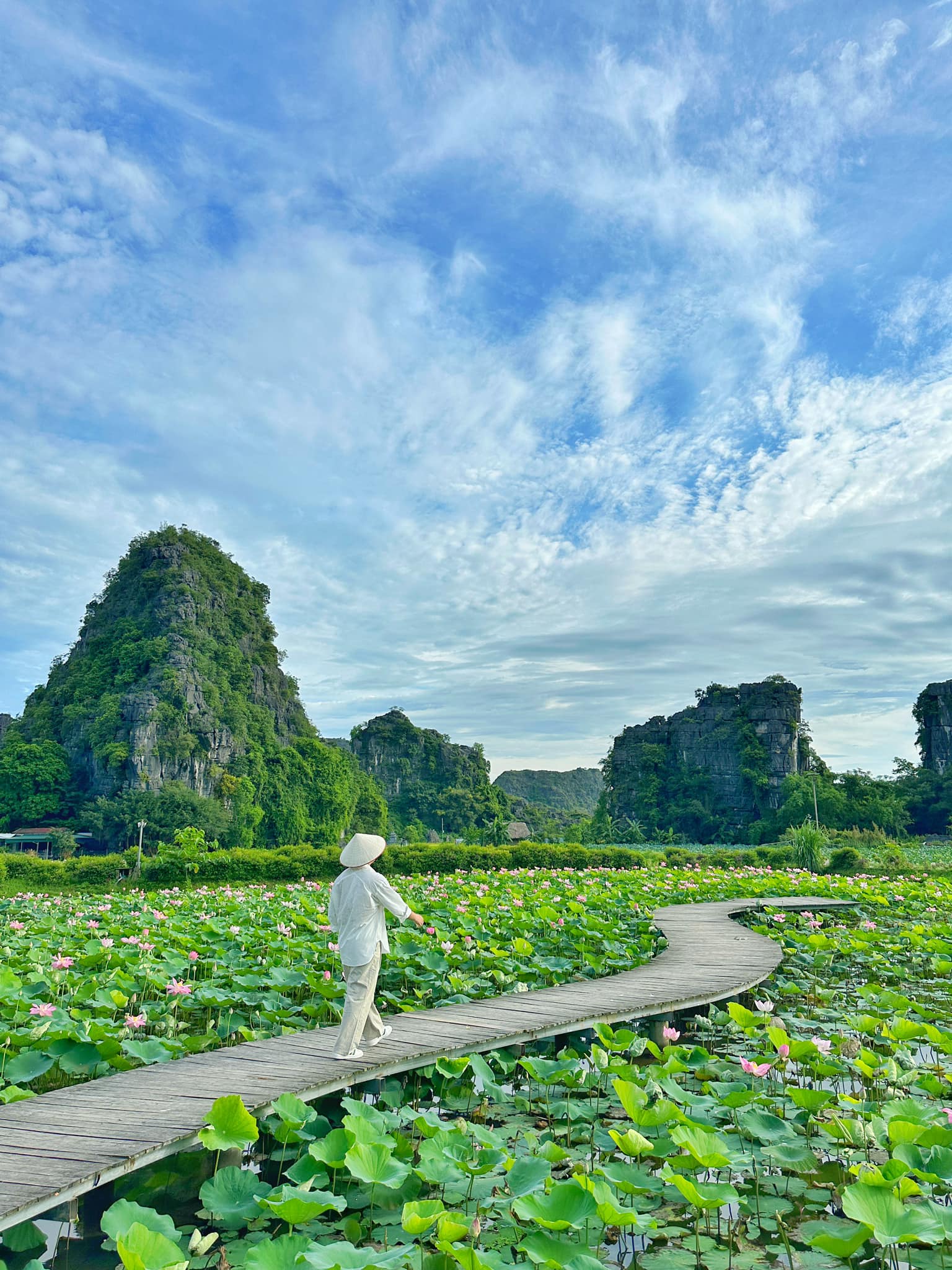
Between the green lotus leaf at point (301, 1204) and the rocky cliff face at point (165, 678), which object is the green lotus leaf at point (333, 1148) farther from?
the rocky cliff face at point (165, 678)

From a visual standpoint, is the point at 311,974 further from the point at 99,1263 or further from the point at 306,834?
the point at 306,834

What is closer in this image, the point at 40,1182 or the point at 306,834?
the point at 40,1182

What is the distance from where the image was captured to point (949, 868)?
53.9 ft

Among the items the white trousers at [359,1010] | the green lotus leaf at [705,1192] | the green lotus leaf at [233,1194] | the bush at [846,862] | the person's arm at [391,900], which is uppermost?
the person's arm at [391,900]

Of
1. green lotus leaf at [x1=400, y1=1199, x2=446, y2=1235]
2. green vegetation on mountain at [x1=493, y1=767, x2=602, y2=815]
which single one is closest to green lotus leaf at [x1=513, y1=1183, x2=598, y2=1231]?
green lotus leaf at [x1=400, y1=1199, x2=446, y2=1235]

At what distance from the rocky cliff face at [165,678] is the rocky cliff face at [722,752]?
22.6 metres

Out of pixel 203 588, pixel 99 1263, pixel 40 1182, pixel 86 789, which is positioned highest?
pixel 203 588

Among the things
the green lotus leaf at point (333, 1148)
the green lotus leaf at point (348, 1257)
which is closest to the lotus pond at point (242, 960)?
the green lotus leaf at point (333, 1148)

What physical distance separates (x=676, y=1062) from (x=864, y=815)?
3690 centimetres

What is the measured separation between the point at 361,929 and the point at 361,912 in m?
0.08

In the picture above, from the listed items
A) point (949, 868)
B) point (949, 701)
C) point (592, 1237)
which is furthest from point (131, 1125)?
point (949, 701)

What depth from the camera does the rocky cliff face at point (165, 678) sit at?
41438 millimetres

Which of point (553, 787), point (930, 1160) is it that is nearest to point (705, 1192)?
point (930, 1160)

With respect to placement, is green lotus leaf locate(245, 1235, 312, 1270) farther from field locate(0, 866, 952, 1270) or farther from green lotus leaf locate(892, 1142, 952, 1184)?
green lotus leaf locate(892, 1142, 952, 1184)
